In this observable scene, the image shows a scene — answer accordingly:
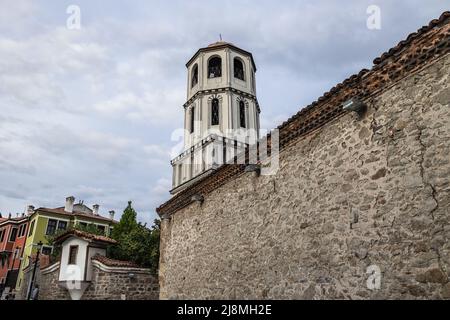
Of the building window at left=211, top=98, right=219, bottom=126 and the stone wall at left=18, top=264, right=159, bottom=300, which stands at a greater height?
the building window at left=211, top=98, right=219, bottom=126

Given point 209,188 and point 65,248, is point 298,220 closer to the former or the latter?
point 209,188

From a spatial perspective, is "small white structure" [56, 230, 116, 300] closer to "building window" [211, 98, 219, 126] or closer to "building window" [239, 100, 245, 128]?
"building window" [211, 98, 219, 126]

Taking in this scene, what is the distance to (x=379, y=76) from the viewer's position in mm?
5285

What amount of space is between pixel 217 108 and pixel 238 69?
3.77 m

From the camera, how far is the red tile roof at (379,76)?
14.8ft

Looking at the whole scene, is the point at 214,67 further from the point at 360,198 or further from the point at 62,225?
the point at 360,198

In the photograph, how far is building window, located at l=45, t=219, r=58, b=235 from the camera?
29.8 meters

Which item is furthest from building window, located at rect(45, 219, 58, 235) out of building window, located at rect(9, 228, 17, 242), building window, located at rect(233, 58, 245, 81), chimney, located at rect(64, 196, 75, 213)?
building window, located at rect(233, 58, 245, 81)

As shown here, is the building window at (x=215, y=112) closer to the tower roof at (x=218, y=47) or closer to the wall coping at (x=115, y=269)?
the tower roof at (x=218, y=47)

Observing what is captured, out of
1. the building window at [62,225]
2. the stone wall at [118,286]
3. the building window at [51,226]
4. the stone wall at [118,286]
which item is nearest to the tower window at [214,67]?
the stone wall at [118,286]

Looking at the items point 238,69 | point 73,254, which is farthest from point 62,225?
point 238,69

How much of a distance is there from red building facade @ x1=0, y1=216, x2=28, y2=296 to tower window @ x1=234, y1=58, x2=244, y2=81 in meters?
22.7
